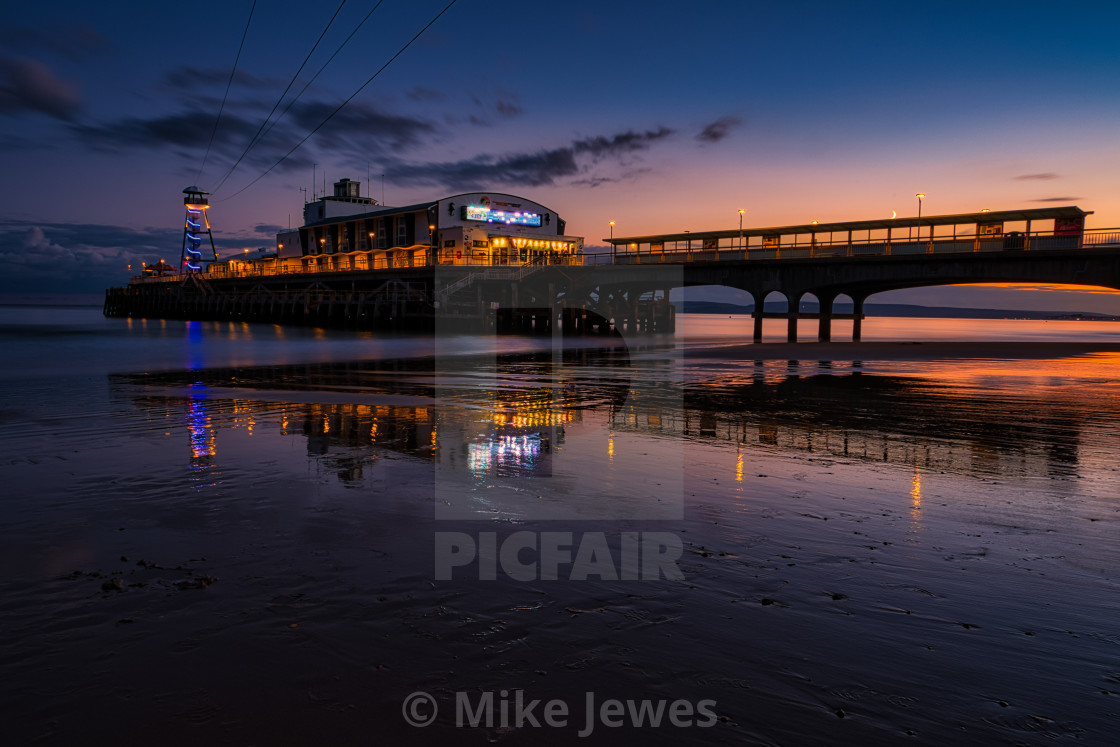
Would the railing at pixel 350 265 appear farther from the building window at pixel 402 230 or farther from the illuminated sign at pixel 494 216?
the illuminated sign at pixel 494 216

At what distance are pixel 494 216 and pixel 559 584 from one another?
63730 mm

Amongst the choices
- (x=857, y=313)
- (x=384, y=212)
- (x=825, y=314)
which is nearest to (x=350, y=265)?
(x=384, y=212)

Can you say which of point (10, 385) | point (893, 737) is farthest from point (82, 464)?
point (10, 385)

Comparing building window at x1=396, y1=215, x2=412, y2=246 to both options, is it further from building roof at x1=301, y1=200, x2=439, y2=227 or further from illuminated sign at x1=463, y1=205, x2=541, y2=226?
illuminated sign at x1=463, y1=205, x2=541, y2=226

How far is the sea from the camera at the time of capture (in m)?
3.73

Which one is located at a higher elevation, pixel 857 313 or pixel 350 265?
pixel 350 265

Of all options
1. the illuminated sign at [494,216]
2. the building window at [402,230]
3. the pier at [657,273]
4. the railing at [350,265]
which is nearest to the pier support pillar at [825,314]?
the pier at [657,273]

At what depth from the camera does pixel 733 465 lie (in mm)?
9867

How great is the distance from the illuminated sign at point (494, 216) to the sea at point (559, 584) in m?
54.8

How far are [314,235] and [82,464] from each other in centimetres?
8328

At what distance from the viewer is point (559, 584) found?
5.47m

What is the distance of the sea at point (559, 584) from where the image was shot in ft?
12.2

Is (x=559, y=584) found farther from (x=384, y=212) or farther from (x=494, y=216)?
(x=384, y=212)

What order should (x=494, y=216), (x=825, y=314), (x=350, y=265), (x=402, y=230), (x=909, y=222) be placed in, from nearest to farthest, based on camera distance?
(x=909, y=222) → (x=825, y=314) → (x=494, y=216) → (x=402, y=230) → (x=350, y=265)
